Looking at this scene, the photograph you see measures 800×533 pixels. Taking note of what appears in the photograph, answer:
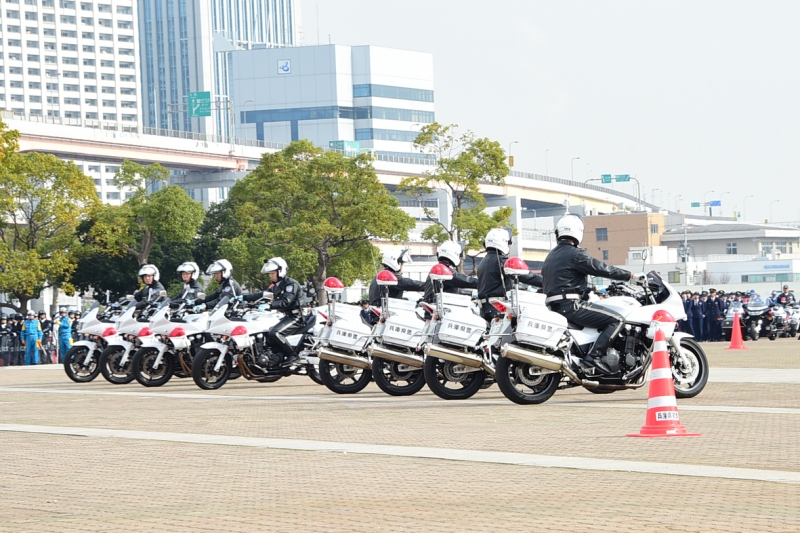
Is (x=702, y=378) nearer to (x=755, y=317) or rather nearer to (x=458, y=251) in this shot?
(x=458, y=251)

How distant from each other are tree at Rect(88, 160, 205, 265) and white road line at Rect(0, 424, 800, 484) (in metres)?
45.3

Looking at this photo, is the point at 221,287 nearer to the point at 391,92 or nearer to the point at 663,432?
the point at 663,432

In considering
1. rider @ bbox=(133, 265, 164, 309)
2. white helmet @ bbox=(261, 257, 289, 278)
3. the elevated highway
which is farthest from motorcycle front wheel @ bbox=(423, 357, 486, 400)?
the elevated highway

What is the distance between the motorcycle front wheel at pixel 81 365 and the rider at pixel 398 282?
7150 millimetres

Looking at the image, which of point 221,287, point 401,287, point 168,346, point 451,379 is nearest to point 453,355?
point 451,379

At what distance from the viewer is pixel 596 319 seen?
14719 mm

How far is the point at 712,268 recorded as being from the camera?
12688 centimetres

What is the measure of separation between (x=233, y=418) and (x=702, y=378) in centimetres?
515

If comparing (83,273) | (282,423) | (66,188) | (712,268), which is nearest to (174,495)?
(282,423)

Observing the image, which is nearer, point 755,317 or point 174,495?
point 174,495

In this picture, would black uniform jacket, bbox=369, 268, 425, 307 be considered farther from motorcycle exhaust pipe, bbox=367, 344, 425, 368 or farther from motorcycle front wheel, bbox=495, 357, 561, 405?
motorcycle front wheel, bbox=495, 357, 561, 405

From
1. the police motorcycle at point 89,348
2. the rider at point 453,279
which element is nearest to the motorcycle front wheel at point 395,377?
the rider at point 453,279

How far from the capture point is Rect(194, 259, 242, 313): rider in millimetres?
21766

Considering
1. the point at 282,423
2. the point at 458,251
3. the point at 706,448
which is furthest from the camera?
the point at 458,251
